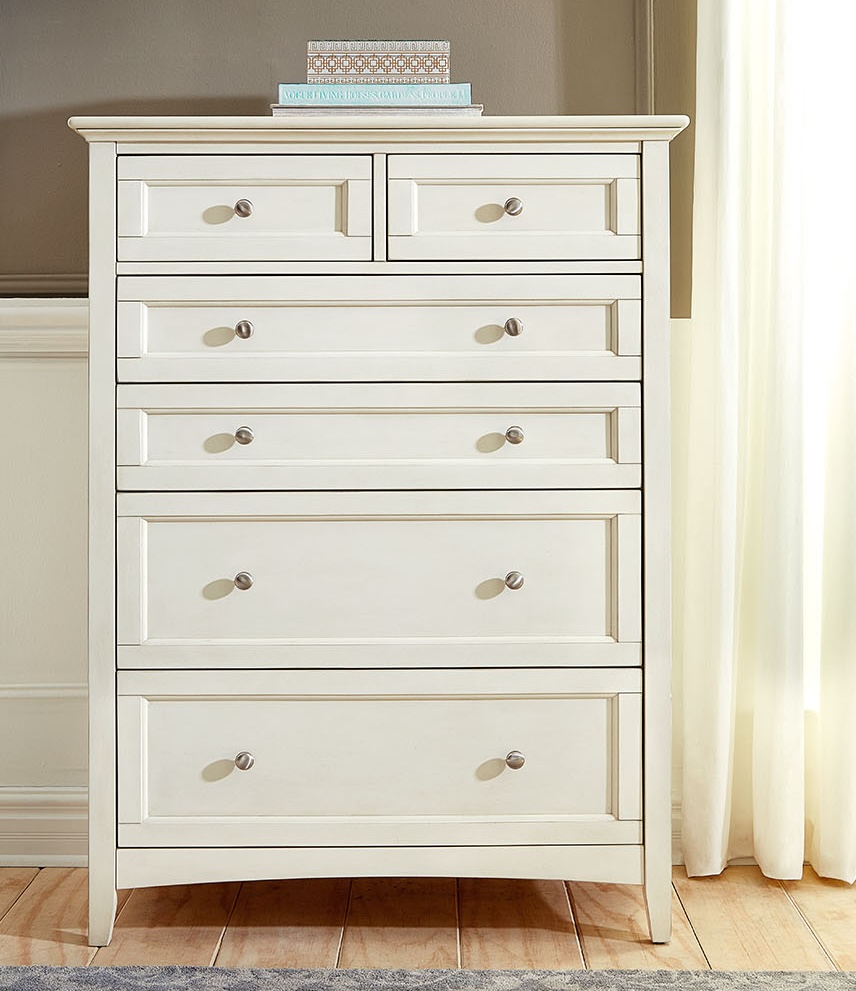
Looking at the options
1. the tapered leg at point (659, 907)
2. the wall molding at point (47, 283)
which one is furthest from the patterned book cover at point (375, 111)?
the tapered leg at point (659, 907)

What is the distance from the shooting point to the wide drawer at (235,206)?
1.58m

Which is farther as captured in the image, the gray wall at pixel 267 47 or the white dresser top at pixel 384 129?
the gray wall at pixel 267 47

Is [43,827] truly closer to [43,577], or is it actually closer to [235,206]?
[43,577]

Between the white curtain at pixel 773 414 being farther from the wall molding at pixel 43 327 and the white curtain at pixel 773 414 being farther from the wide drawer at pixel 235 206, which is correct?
the wall molding at pixel 43 327

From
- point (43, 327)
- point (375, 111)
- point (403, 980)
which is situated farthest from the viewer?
point (43, 327)

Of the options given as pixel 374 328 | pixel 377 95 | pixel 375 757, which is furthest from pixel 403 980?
pixel 377 95

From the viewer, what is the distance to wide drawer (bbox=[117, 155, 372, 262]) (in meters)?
1.58

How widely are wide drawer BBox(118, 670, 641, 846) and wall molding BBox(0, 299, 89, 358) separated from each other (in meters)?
0.81

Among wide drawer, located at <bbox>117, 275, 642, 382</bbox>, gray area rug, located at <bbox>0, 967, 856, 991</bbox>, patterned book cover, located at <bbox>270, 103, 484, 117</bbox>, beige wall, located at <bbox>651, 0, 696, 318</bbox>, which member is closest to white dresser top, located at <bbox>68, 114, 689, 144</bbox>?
patterned book cover, located at <bbox>270, 103, 484, 117</bbox>

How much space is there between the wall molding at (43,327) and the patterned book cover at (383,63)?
701 mm

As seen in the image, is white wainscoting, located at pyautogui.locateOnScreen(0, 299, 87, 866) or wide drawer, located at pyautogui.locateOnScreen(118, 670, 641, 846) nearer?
wide drawer, located at pyautogui.locateOnScreen(118, 670, 641, 846)

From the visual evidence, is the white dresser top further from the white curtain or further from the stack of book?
the white curtain

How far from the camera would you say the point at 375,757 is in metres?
1.60

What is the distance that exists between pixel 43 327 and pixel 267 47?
757 millimetres
